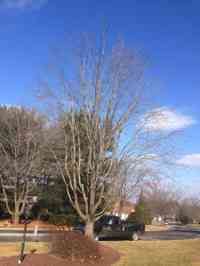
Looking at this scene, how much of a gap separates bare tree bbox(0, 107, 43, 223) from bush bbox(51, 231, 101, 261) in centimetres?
2030

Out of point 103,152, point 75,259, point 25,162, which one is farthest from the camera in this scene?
point 25,162

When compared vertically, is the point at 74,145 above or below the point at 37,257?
above

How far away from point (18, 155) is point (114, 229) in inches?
547

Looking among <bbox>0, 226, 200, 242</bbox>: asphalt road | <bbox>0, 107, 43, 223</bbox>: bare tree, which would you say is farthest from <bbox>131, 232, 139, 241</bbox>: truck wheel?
<bbox>0, 107, 43, 223</bbox>: bare tree

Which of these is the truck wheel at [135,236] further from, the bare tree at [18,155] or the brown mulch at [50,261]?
the brown mulch at [50,261]

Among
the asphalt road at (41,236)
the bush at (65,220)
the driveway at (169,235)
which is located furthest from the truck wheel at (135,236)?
the bush at (65,220)

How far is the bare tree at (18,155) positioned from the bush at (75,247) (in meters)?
20.3

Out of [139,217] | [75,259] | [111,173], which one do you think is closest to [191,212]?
[139,217]

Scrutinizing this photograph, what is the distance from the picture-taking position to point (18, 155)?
32.7 metres

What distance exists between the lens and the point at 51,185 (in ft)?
112

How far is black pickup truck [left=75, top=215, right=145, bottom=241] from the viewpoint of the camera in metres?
22.2

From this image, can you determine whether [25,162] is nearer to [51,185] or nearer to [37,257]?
[51,185]

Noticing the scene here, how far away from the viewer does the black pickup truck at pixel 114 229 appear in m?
22.2

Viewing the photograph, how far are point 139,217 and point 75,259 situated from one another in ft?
127
